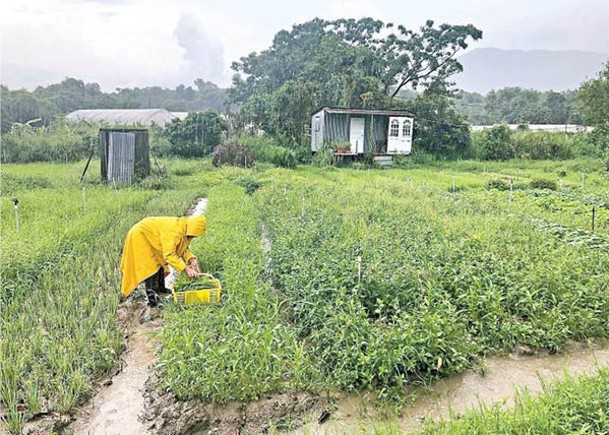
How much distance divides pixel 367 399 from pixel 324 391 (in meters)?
0.37

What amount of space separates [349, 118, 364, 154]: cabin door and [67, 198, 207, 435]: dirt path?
809 inches

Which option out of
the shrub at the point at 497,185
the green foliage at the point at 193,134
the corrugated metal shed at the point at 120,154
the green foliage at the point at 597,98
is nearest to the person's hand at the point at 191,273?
the corrugated metal shed at the point at 120,154

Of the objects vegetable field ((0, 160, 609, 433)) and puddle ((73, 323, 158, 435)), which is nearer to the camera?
puddle ((73, 323, 158, 435))

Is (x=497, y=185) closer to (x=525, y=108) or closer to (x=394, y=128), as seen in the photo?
(x=394, y=128)

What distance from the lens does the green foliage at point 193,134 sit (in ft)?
82.4

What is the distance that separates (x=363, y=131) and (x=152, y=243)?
824 inches

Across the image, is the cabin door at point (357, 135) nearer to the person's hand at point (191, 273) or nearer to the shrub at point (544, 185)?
the shrub at point (544, 185)

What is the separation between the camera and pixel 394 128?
25.7 meters

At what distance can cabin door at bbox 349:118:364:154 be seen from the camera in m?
25.1

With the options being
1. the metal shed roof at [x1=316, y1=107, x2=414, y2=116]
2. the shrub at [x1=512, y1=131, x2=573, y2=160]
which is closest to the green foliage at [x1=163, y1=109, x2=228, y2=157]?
the metal shed roof at [x1=316, y1=107, x2=414, y2=116]

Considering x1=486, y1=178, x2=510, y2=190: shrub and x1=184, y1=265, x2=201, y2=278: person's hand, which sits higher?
x1=486, y1=178, x2=510, y2=190: shrub

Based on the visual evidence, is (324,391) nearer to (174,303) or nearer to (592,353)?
(174,303)

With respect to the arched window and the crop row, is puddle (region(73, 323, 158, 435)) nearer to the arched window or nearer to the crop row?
the crop row

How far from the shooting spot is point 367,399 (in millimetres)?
3990
